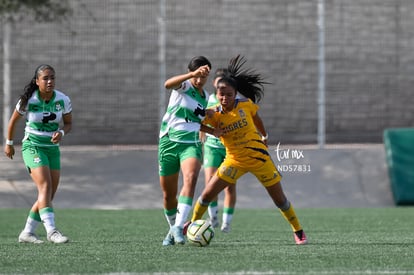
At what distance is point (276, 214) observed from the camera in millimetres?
17375

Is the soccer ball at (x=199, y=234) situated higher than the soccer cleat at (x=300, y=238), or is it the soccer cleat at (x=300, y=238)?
the soccer ball at (x=199, y=234)

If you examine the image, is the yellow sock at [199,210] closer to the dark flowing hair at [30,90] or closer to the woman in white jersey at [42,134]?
the woman in white jersey at [42,134]

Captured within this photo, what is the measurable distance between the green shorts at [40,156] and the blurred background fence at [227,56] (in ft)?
26.6

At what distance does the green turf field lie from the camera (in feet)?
28.7

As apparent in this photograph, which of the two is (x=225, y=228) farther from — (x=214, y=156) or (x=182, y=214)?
(x=182, y=214)

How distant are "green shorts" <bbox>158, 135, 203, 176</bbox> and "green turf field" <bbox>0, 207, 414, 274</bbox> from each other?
0.82 metres

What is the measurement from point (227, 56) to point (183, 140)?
9.42 m

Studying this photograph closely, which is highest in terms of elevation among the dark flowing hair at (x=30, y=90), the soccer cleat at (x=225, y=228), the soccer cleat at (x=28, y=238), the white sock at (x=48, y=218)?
the dark flowing hair at (x=30, y=90)

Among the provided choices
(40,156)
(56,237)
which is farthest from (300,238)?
(40,156)

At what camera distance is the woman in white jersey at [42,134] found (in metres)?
11.6

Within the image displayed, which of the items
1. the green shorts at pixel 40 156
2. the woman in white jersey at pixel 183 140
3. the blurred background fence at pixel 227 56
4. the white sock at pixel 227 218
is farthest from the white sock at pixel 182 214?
the blurred background fence at pixel 227 56

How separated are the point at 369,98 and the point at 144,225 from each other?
7266mm

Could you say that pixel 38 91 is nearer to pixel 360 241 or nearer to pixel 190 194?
pixel 190 194

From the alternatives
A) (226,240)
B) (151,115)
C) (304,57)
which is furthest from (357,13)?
(226,240)
